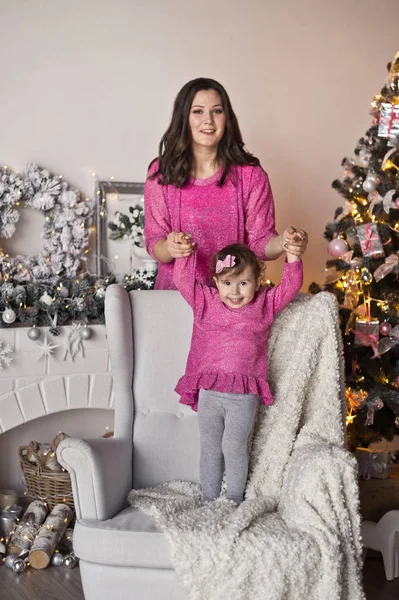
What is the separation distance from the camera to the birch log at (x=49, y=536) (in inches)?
109

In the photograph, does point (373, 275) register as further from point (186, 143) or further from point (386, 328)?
point (186, 143)

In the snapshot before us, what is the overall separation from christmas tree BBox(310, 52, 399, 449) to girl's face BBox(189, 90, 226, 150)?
782 mm

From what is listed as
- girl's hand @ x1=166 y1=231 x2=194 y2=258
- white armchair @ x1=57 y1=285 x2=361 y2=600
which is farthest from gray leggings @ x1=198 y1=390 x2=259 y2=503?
girl's hand @ x1=166 y1=231 x2=194 y2=258

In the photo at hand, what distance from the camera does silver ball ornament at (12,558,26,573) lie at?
2729mm

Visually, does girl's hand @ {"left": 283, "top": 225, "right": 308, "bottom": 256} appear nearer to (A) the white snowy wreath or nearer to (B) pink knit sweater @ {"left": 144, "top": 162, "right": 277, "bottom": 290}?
(B) pink knit sweater @ {"left": 144, "top": 162, "right": 277, "bottom": 290}

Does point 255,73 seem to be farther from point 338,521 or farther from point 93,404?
point 338,521

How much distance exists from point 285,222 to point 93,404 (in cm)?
139

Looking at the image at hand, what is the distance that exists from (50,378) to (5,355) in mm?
204

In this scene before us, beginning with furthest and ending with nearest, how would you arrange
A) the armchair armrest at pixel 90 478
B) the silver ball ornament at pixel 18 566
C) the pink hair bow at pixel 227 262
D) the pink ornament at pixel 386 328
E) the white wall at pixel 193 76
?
the white wall at pixel 193 76 < the pink ornament at pixel 386 328 < the silver ball ornament at pixel 18 566 < the pink hair bow at pixel 227 262 < the armchair armrest at pixel 90 478

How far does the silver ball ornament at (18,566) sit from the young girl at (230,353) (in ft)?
2.92

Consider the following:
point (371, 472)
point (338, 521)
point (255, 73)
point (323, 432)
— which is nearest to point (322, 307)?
point (323, 432)

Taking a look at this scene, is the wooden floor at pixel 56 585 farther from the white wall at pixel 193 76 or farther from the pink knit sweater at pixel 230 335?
the white wall at pixel 193 76

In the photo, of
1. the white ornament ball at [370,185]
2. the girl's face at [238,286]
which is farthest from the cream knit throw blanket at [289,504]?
the white ornament ball at [370,185]

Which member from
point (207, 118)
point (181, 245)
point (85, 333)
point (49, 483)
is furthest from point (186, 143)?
point (49, 483)
